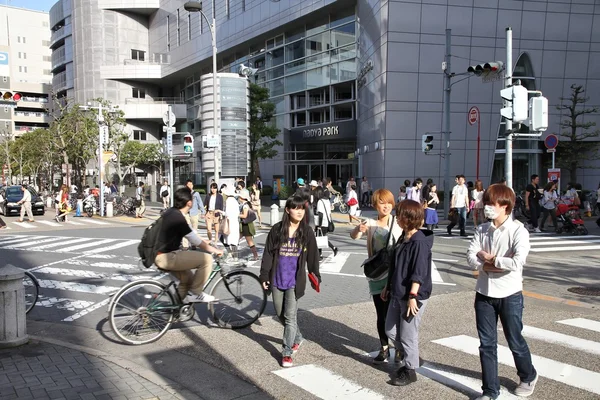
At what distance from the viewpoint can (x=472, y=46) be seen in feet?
102

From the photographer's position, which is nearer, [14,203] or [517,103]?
[517,103]

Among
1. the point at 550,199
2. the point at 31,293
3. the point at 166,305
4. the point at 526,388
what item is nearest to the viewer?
the point at 526,388

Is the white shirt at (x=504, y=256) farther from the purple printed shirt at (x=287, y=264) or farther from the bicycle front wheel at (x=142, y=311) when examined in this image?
the bicycle front wheel at (x=142, y=311)

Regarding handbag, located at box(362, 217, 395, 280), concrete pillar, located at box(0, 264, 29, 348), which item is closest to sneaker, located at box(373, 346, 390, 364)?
handbag, located at box(362, 217, 395, 280)

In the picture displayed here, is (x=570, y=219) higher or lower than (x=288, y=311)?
lower

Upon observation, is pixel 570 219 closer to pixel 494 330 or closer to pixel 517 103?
pixel 517 103

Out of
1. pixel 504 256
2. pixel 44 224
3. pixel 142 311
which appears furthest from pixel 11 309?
pixel 44 224

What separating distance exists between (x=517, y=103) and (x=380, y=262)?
636 cm

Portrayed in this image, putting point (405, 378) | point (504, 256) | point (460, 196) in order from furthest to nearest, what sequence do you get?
point (460, 196)
point (405, 378)
point (504, 256)

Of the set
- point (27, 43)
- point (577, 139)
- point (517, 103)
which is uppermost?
point (27, 43)

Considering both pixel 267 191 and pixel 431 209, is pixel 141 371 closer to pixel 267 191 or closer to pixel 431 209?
pixel 431 209

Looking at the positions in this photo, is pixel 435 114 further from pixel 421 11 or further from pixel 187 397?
pixel 187 397

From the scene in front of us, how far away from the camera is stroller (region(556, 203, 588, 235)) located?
16.6 meters

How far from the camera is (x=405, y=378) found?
4.50 m
